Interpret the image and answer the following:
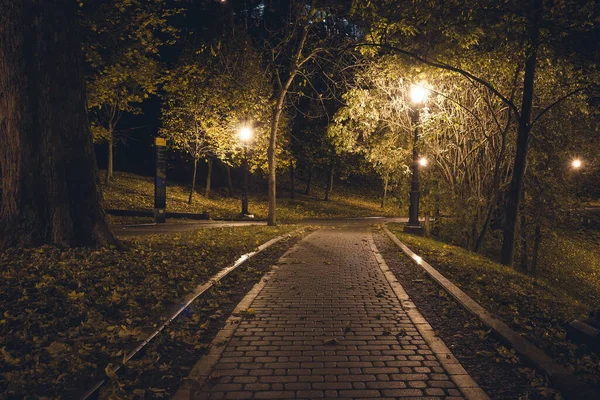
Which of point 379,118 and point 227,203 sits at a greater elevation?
point 379,118

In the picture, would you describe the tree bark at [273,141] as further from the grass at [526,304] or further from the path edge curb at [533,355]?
the path edge curb at [533,355]

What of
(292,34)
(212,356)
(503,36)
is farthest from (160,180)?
(212,356)

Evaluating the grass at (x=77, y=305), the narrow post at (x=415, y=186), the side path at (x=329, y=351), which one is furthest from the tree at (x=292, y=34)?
the side path at (x=329, y=351)

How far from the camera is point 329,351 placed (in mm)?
4867

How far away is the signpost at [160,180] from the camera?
18.9 meters

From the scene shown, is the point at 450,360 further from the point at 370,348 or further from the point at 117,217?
the point at 117,217

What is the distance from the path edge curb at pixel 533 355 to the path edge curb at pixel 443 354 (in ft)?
2.22

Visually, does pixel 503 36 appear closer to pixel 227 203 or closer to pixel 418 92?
pixel 418 92

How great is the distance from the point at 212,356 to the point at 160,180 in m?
15.5

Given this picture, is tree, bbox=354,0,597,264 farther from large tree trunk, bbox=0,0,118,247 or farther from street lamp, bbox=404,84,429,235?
large tree trunk, bbox=0,0,118,247

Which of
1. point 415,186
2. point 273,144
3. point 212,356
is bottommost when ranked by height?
point 212,356

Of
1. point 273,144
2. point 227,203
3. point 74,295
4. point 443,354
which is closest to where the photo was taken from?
point 443,354

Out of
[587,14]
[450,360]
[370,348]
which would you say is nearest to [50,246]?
[370,348]

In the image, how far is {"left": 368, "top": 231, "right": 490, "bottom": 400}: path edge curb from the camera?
13.0 ft
